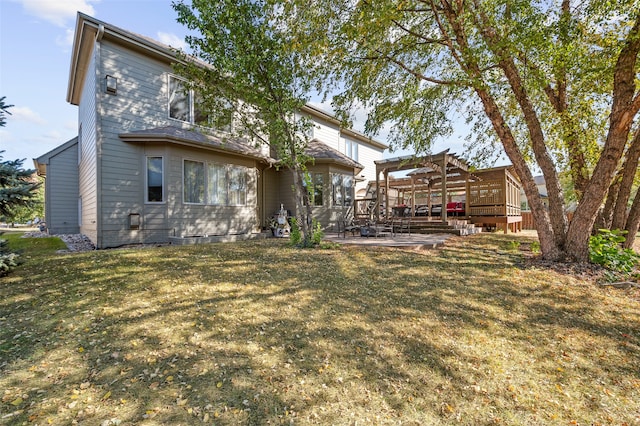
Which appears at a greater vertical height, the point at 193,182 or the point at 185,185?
the point at 193,182

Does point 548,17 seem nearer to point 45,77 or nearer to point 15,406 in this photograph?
point 15,406

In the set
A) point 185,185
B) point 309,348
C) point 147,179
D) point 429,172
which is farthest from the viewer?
point 429,172

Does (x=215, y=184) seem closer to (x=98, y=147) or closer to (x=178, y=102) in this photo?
(x=178, y=102)

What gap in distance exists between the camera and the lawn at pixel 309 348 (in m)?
2.43

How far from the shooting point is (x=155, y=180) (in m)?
9.42

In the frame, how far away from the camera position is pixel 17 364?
2.79m

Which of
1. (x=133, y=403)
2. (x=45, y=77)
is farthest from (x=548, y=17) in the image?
(x=45, y=77)

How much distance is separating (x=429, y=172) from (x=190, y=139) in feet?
36.8

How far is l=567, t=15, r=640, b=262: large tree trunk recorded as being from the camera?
6191 mm

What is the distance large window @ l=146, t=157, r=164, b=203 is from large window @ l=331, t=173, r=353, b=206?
6854mm

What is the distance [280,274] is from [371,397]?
3.24 m

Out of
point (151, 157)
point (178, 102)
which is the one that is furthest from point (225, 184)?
point (178, 102)

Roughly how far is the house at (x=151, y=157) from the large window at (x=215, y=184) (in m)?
0.03

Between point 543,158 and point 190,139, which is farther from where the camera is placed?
point 190,139
